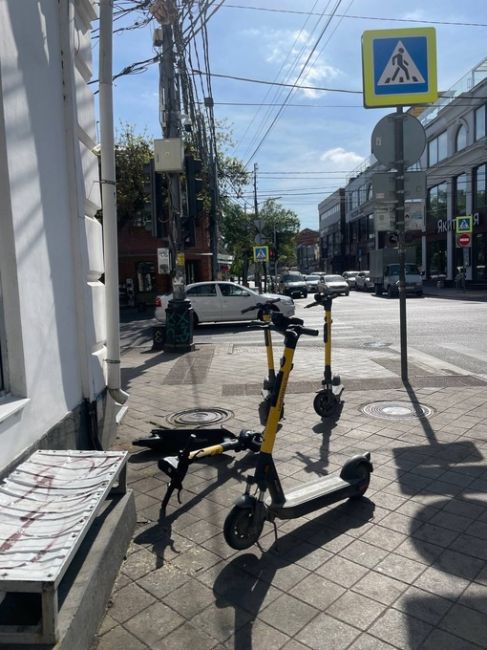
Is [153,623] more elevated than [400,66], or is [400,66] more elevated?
[400,66]

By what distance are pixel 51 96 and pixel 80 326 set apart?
172cm

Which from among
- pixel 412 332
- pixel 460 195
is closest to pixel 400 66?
pixel 412 332

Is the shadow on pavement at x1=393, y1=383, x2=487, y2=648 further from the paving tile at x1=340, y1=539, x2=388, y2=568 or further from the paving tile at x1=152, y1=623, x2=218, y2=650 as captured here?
the paving tile at x1=152, y1=623, x2=218, y2=650

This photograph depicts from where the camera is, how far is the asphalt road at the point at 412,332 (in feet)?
33.6

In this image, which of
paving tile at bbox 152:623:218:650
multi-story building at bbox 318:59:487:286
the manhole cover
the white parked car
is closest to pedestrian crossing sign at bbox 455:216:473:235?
multi-story building at bbox 318:59:487:286

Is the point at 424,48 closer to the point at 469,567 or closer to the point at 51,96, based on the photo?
the point at 51,96

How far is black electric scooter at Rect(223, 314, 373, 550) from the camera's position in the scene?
9.89 feet

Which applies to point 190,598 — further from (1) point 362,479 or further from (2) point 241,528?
(1) point 362,479

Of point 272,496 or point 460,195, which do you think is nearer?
point 272,496

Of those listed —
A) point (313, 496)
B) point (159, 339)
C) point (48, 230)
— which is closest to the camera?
point (313, 496)

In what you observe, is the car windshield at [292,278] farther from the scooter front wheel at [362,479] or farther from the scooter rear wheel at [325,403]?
the scooter front wheel at [362,479]

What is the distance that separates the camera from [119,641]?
7.81 ft

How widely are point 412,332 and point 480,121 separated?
26.0 metres

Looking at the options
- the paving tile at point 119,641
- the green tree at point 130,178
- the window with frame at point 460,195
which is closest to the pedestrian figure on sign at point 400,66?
the paving tile at point 119,641
